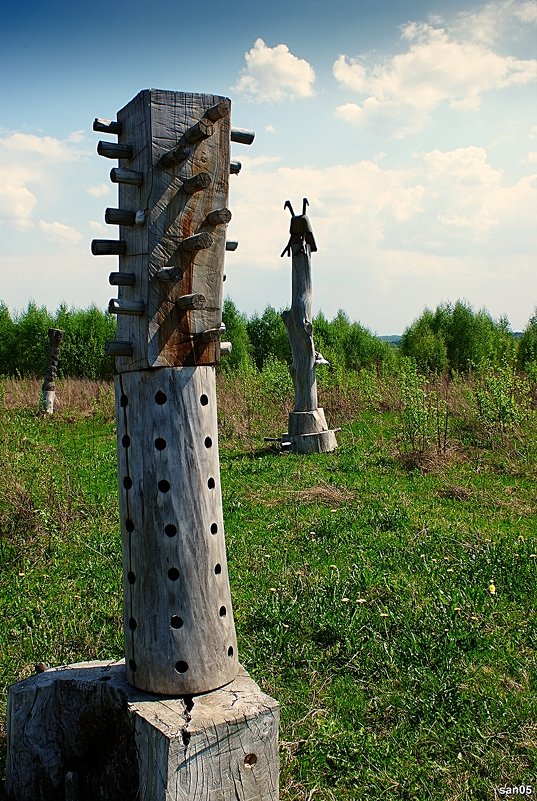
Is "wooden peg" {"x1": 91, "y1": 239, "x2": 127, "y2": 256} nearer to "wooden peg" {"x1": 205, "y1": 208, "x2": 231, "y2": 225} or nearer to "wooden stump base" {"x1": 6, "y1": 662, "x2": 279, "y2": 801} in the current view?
"wooden peg" {"x1": 205, "y1": 208, "x2": 231, "y2": 225}

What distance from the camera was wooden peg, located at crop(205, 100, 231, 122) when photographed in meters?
2.62

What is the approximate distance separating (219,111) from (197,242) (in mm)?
516

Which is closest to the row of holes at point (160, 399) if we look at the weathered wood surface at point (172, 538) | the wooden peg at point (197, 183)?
the weathered wood surface at point (172, 538)

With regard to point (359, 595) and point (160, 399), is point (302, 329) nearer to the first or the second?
point (359, 595)

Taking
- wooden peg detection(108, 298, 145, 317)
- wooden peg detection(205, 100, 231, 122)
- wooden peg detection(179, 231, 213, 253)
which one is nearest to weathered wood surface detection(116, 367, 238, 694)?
wooden peg detection(108, 298, 145, 317)

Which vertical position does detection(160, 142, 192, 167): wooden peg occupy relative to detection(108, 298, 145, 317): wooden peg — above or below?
above

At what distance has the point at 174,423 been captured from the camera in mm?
2711

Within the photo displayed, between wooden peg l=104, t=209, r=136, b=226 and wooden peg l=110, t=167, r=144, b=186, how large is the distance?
11cm

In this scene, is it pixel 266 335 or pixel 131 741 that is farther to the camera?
pixel 266 335

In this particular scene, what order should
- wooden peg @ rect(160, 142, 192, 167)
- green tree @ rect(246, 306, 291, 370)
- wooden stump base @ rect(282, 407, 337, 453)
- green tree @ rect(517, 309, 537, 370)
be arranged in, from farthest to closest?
1. green tree @ rect(246, 306, 291, 370)
2. green tree @ rect(517, 309, 537, 370)
3. wooden stump base @ rect(282, 407, 337, 453)
4. wooden peg @ rect(160, 142, 192, 167)

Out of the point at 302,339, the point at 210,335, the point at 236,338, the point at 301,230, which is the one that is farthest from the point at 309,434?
the point at 236,338

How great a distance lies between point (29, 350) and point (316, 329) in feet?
31.1

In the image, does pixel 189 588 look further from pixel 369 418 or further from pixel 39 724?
pixel 369 418

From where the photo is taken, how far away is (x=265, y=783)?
8.51 ft
